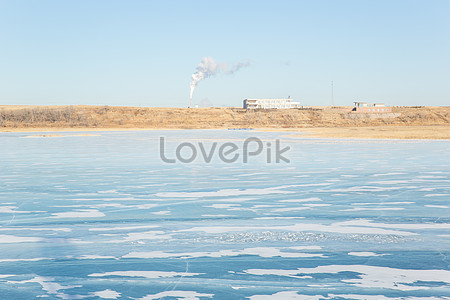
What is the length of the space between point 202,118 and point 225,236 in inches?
3596

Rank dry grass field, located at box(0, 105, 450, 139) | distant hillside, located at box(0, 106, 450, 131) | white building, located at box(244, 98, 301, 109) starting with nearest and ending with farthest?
dry grass field, located at box(0, 105, 450, 139) → distant hillside, located at box(0, 106, 450, 131) → white building, located at box(244, 98, 301, 109)

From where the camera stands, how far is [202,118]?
98.7m

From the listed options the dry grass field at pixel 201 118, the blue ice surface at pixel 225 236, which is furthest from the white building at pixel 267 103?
the blue ice surface at pixel 225 236

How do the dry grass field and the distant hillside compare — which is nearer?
the dry grass field

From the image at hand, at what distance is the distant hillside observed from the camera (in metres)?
88.8

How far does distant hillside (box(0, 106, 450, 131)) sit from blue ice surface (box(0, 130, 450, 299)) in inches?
2895

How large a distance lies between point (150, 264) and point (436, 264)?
3265mm

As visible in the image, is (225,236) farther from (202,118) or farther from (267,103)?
(267,103)

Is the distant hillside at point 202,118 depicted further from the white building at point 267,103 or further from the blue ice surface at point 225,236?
the blue ice surface at point 225,236

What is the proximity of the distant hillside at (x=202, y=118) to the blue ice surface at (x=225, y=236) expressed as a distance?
241 feet

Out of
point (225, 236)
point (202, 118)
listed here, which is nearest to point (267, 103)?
point (202, 118)

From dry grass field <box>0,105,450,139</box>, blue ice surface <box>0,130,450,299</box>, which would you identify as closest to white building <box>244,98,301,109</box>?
dry grass field <box>0,105,450,139</box>

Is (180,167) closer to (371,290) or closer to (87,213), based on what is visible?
(87,213)

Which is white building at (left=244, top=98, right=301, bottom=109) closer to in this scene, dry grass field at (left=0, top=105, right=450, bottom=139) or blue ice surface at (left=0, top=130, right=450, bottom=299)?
dry grass field at (left=0, top=105, right=450, bottom=139)
